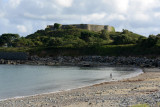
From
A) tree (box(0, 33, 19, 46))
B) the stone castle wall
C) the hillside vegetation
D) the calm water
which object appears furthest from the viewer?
tree (box(0, 33, 19, 46))

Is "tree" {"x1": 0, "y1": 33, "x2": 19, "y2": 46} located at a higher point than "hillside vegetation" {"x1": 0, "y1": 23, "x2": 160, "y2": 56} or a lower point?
higher

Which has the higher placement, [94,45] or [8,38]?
[8,38]

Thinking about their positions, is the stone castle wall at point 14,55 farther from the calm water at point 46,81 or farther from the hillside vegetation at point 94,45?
the calm water at point 46,81

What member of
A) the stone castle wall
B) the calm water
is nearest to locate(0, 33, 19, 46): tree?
the stone castle wall

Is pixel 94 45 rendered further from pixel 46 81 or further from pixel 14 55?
pixel 46 81

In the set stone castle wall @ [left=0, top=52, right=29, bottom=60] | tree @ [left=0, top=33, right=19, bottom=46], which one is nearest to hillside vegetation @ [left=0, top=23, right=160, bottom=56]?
tree @ [left=0, top=33, right=19, bottom=46]

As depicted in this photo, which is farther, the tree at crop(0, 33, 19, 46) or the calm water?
the tree at crop(0, 33, 19, 46)

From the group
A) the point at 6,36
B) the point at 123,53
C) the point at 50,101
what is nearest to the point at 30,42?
the point at 6,36

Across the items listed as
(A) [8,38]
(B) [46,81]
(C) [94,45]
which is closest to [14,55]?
(C) [94,45]

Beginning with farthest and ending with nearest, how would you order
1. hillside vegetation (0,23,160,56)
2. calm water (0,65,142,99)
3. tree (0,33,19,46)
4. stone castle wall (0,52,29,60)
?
tree (0,33,19,46)
stone castle wall (0,52,29,60)
hillside vegetation (0,23,160,56)
calm water (0,65,142,99)

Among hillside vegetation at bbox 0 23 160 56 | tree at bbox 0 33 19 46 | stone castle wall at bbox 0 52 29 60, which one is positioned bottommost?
stone castle wall at bbox 0 52 29 60

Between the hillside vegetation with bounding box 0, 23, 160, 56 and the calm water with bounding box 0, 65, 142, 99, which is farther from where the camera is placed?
the hillside vegetation with bounding box 0, 23, 160, 56

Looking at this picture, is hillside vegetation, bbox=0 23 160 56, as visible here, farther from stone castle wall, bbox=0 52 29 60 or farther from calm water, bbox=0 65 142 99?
calm water, bbox=0 65 142 99

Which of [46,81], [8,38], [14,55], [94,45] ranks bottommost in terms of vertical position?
[46,81]
